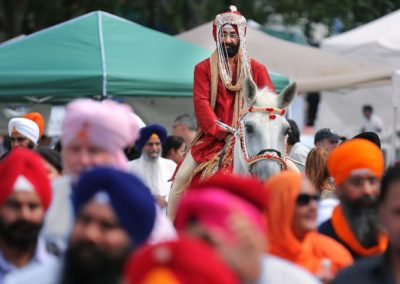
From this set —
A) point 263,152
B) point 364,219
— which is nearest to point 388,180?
point 364,219

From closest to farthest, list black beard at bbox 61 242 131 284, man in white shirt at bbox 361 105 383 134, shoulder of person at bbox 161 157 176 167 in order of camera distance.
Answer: black beard at bbox 61 242 131 284, shoulder of person at bbox 161 157 176 167, man in white shirt at bbox 361 105 383 134

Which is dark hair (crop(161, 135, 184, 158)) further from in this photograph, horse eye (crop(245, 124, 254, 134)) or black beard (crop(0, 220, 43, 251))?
black beard (crop(0, 220, 43, 251))

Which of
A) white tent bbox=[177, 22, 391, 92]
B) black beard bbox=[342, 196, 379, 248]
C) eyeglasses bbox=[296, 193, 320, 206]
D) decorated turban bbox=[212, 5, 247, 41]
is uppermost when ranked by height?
white tent bbox=[177, 22, 391, 92]

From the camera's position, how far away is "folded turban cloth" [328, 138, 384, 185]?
742 centimetres

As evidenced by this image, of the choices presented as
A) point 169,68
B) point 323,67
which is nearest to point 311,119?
point 323,67

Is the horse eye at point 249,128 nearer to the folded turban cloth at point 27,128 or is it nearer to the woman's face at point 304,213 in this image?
the folded turban cloth at point 27,128

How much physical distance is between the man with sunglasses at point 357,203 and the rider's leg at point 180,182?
15.7 ft

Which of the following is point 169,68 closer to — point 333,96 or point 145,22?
point 333,96

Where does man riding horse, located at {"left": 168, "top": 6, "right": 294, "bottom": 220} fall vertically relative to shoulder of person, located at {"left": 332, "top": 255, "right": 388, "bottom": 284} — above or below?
above

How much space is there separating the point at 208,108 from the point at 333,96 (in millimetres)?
19080

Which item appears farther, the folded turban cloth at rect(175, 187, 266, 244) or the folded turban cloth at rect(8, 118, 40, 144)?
the folded turban cloth at rect(8, 118, 40, 144)

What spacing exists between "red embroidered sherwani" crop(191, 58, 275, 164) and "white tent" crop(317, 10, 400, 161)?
218 inches

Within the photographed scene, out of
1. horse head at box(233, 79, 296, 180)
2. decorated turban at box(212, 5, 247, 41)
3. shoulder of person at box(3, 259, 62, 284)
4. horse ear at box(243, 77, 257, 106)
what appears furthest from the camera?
decorated turban at box(212, 5, 247, 41)

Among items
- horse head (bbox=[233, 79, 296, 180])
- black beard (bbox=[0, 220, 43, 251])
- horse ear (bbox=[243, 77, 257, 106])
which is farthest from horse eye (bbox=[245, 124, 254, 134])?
black beard (bbox=[0, 220, 43, 251])
